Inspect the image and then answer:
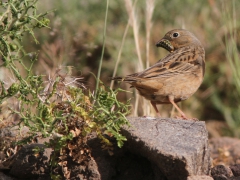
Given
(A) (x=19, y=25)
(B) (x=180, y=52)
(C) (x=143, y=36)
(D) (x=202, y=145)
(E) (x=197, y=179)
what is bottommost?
(E) (x=197, y=179)

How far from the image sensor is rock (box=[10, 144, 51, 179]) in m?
4.75

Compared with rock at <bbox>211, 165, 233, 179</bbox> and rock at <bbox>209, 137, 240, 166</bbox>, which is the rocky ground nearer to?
rock at <bbox>211, 165, 233, 179</bbox>

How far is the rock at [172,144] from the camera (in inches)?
161

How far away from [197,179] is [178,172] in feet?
0.51

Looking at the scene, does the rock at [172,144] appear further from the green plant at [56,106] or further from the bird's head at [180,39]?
the bird's head at [180,39]

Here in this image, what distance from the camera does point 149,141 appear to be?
14.2 feet

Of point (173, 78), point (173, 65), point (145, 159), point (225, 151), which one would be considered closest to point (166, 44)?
point (173, 65)

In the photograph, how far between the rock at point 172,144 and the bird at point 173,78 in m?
1.26

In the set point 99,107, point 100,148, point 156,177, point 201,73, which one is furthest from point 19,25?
point 201,73

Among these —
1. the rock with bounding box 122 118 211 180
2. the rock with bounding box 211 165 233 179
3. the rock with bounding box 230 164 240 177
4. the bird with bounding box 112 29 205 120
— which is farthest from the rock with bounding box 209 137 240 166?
the rock with bounding box 122 118 211 180

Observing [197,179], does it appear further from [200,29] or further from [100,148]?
[200,29]

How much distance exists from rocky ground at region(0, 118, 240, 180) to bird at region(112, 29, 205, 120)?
1.30m

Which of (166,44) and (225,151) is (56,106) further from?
(166,44)

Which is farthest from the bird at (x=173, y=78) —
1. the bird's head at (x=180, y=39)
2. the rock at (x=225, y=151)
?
the rock at (x=225, y=151)
